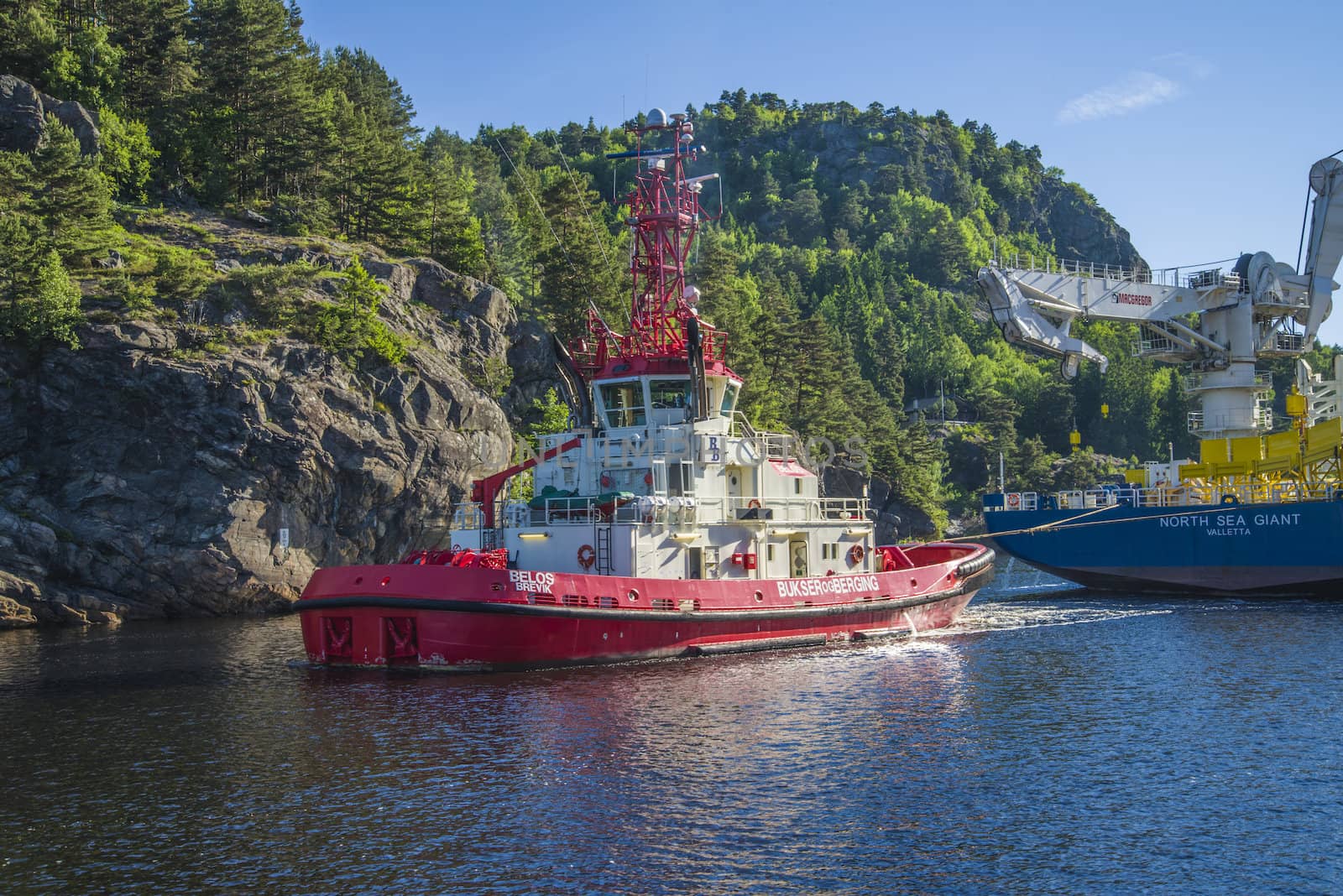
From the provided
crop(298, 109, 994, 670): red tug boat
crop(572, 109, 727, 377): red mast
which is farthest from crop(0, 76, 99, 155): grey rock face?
crop(298, 109, 994, 670): red tug boat

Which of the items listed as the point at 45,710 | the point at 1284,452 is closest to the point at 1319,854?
the point at 45,710

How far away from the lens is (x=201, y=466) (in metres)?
40.4

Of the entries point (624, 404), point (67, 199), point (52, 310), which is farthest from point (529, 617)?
point (67, 199)

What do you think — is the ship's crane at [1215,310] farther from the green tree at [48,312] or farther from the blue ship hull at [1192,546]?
the green tree at [48,312]

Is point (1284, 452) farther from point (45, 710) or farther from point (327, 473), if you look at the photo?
point (45, 710)

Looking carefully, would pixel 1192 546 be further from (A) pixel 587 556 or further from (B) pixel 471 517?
(B) pixel 471 517

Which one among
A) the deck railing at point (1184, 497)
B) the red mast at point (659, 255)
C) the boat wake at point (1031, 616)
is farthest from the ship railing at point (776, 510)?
the deck railing at point (1184, 497)

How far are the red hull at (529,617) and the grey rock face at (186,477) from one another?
1626cm

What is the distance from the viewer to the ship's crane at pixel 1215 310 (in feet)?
146

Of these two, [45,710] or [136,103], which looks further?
[136,103]

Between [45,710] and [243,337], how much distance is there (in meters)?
24.2

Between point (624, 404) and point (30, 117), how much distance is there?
36490 mm

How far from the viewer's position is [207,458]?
4041 cm

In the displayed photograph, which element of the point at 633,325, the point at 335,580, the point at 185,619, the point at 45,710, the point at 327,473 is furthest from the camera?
the point at 327,473
